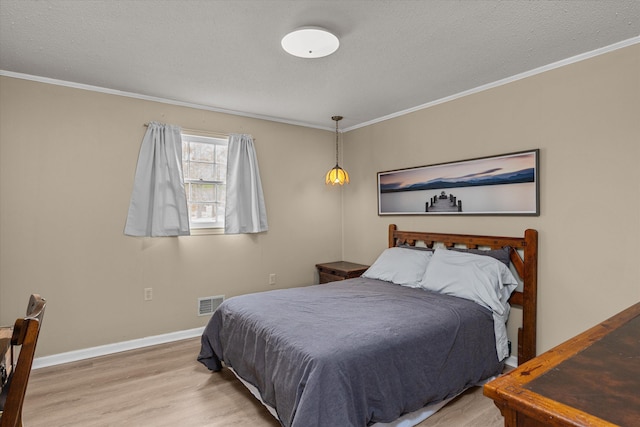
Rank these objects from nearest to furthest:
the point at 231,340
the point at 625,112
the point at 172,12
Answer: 1. the point at 172,12
2. the point at 625,112
3. the point at 231,340

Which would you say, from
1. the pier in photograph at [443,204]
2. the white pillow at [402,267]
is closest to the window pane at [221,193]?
the white pillow at [402,267]

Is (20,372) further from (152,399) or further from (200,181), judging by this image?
(200,181)

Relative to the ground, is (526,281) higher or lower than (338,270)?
higher

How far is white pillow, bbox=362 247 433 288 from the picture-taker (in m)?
3.25

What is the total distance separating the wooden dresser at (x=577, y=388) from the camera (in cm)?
77

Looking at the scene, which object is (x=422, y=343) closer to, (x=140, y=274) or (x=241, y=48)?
(x=241, y=48)

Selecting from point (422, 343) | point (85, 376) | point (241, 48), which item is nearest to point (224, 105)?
point (241, 48)

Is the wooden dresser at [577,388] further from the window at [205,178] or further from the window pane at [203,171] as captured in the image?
the window pane at [203,171]

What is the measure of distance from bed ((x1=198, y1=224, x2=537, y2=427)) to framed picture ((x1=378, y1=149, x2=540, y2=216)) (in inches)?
11.5

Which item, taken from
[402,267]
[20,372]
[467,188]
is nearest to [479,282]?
[402,267]

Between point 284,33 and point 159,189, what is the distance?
6.80 ft

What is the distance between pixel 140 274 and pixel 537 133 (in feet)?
12.7

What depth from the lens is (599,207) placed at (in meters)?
2.51

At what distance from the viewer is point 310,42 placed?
227cm
